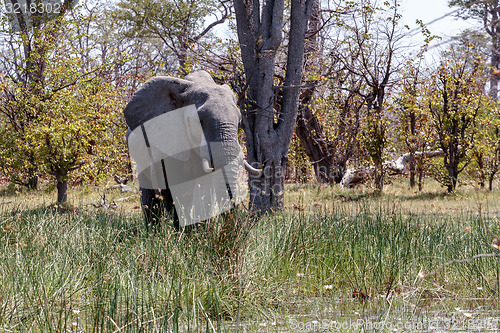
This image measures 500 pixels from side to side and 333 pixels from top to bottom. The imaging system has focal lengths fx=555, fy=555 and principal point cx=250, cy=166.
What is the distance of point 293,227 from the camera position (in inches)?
207

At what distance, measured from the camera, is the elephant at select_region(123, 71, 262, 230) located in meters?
5.43

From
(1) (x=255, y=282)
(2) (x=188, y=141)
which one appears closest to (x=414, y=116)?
(2) (x=188, y=141)

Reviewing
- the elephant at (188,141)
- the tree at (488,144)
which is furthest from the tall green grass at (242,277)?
the tree at (488,144)

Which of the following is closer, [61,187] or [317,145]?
[61,187]

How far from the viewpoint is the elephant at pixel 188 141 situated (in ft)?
17.8

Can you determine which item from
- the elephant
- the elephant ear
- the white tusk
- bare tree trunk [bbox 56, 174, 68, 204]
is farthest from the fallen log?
the white tusk

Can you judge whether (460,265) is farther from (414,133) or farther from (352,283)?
(414,133)

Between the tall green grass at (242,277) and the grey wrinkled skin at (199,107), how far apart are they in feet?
2.62

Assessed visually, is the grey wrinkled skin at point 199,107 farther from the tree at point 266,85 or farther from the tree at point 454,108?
the tree at point 454,108

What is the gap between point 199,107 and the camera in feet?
18.6

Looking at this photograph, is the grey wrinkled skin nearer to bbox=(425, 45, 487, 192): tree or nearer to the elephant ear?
the elephant ear

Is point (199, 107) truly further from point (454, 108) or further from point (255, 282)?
point (454, 108)

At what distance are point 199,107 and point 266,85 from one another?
3577mm

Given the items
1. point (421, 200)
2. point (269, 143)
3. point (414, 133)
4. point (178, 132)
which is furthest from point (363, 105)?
point (178, 132)
